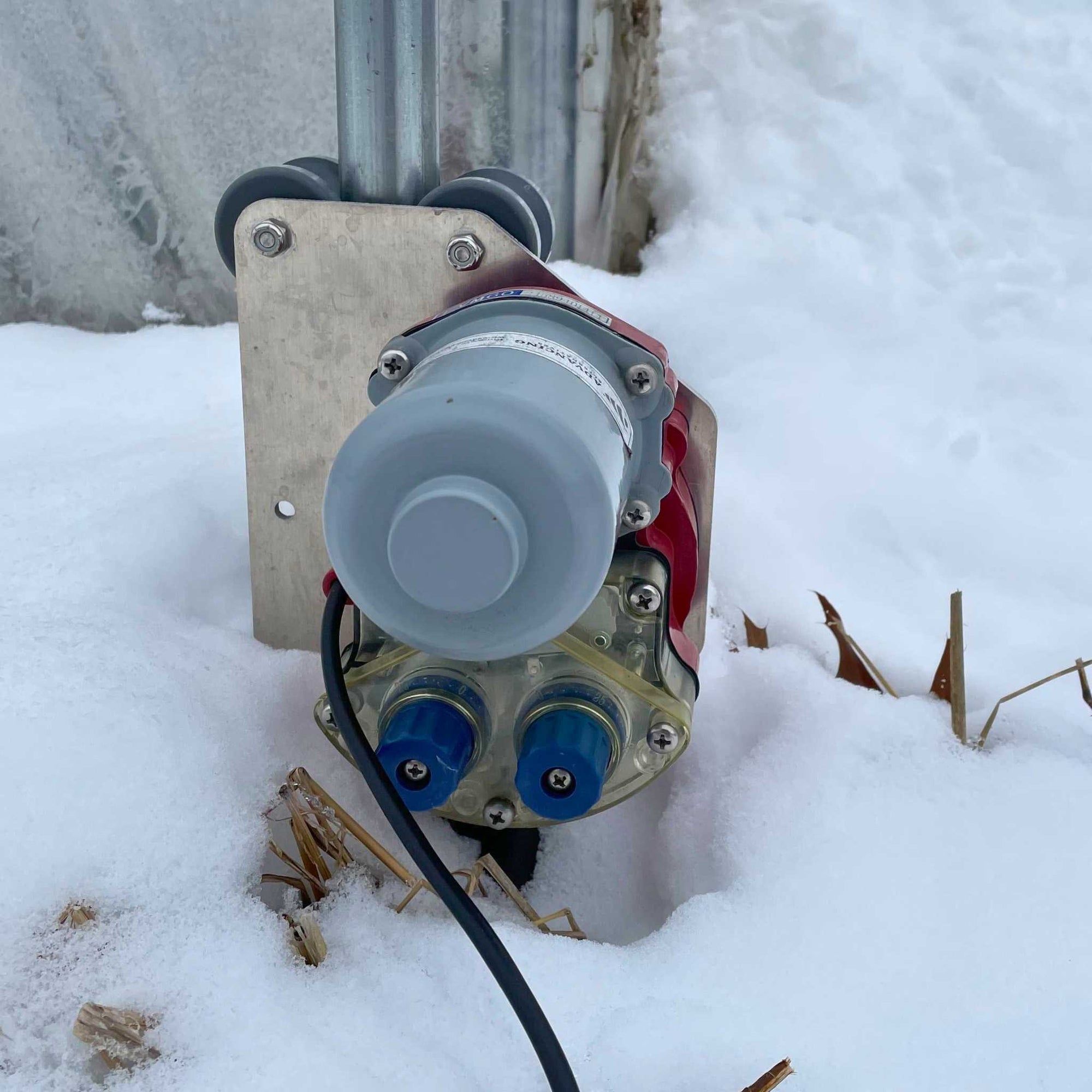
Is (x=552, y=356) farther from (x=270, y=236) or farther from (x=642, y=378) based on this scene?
(x=270, y=236)

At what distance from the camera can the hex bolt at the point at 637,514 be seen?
0.68 m

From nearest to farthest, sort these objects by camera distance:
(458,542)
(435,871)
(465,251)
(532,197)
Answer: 1. (458,542)
2. (435,871)
3. (465,251)
4. (532,197)

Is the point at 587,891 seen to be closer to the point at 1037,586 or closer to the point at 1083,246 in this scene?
the point at 1037,586

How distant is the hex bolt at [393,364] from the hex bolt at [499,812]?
305mm

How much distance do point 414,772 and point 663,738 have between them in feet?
0.56

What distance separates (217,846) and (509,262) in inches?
19.5

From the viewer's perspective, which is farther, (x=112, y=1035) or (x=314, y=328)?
(x=314, y=328)

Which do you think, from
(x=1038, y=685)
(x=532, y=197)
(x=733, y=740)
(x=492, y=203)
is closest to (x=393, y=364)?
(x=492, y=203)

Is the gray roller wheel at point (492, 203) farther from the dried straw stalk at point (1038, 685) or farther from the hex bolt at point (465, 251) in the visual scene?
the dried straw stalk at point (1038, 685)

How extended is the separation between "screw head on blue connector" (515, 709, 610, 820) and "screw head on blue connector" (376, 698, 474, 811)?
4 centimetres

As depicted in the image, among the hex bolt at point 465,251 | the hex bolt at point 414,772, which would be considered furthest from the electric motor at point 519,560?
the hex bolt at point 465,251

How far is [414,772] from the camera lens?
2.11ft

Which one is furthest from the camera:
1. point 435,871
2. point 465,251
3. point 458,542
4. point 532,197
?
point 532,197

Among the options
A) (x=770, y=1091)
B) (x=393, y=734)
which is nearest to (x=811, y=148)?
(x=393, y=734)
